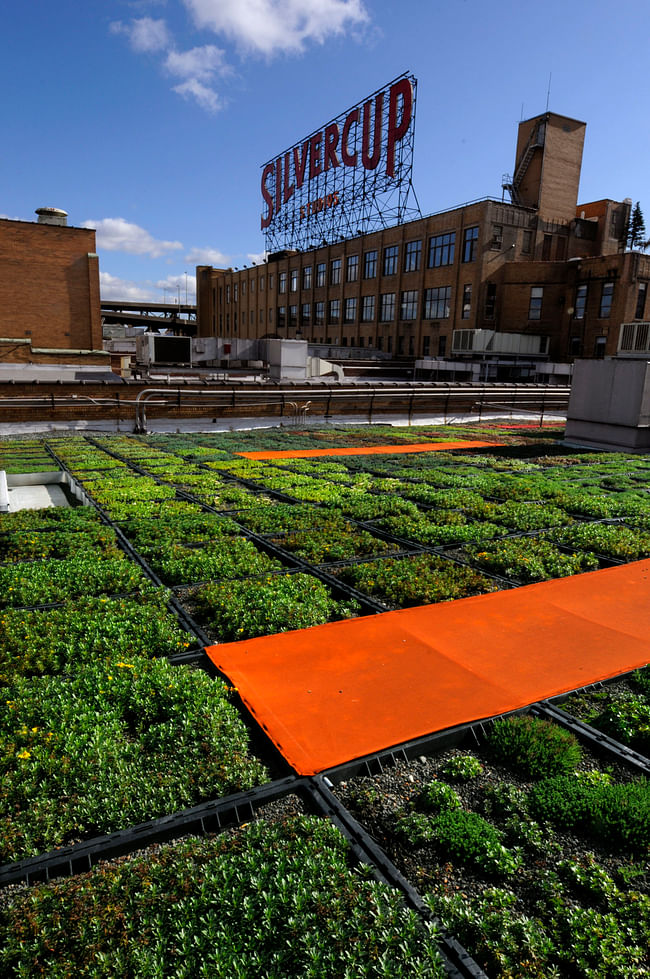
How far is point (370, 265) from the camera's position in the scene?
206 ft

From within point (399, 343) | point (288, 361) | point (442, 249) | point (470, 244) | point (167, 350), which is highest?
point (442, 249)

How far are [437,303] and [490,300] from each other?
5.59 meters

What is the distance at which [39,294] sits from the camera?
1544 inches

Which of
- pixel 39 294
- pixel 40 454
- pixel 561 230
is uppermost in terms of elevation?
pixel 561 230

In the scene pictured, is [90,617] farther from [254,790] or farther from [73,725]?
[254,790]

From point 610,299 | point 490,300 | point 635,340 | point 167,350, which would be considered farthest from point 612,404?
point 490,300

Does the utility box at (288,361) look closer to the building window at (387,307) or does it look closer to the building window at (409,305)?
the building window at (409,305)

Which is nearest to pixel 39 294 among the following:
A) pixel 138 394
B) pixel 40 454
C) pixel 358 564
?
pixel 138 394

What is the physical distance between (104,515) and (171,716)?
636 cm

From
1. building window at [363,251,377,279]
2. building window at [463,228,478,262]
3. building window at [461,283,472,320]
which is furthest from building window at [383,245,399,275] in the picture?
building window at [461,283,472,320]

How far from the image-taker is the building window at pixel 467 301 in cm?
4931

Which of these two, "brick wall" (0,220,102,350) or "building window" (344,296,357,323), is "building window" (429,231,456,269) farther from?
"brick wall" (0,220,102,350)

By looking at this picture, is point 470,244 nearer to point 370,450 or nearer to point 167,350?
point 167,350

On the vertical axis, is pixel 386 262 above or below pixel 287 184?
below
